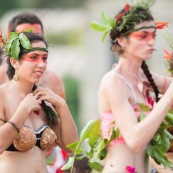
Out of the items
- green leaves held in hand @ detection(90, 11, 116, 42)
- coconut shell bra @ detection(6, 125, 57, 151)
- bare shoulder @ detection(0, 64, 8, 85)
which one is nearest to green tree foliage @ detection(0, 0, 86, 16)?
bare shoulder @ detection(0, 64, 8, 85)

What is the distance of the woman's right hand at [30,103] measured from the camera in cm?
853

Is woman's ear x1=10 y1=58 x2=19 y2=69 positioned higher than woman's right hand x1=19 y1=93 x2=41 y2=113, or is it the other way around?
woman's ear x1=10 y1=58 x2=19 y2=69

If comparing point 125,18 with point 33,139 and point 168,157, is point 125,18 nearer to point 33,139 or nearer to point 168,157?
point 33,139

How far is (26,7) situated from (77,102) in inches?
250

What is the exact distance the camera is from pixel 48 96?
28.6ft

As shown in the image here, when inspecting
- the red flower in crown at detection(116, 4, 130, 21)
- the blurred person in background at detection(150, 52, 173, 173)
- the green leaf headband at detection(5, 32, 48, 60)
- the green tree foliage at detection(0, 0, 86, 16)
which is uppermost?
the red flower in crown at detection(116, 4, 130, 21)

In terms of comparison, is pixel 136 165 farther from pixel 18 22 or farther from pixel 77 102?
pixel 77 102

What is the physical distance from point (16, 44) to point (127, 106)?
129 cm

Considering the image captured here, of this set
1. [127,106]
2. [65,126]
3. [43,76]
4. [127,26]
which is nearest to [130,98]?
[127,106]

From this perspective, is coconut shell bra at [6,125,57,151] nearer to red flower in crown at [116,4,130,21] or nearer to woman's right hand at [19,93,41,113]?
woman's right hand at [19,93,41,113]

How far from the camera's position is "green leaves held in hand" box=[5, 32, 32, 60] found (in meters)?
8.72

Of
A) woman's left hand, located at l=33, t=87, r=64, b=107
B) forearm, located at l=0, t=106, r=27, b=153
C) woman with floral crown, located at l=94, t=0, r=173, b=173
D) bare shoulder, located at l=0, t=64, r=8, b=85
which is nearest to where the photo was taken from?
woman with floral crown, located at l=94, t=0, r=173, b=173

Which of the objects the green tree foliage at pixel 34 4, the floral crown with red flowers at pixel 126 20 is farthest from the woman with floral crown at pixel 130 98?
the green tree foliage at pixel 34 4

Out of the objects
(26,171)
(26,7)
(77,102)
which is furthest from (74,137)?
(26,7)
